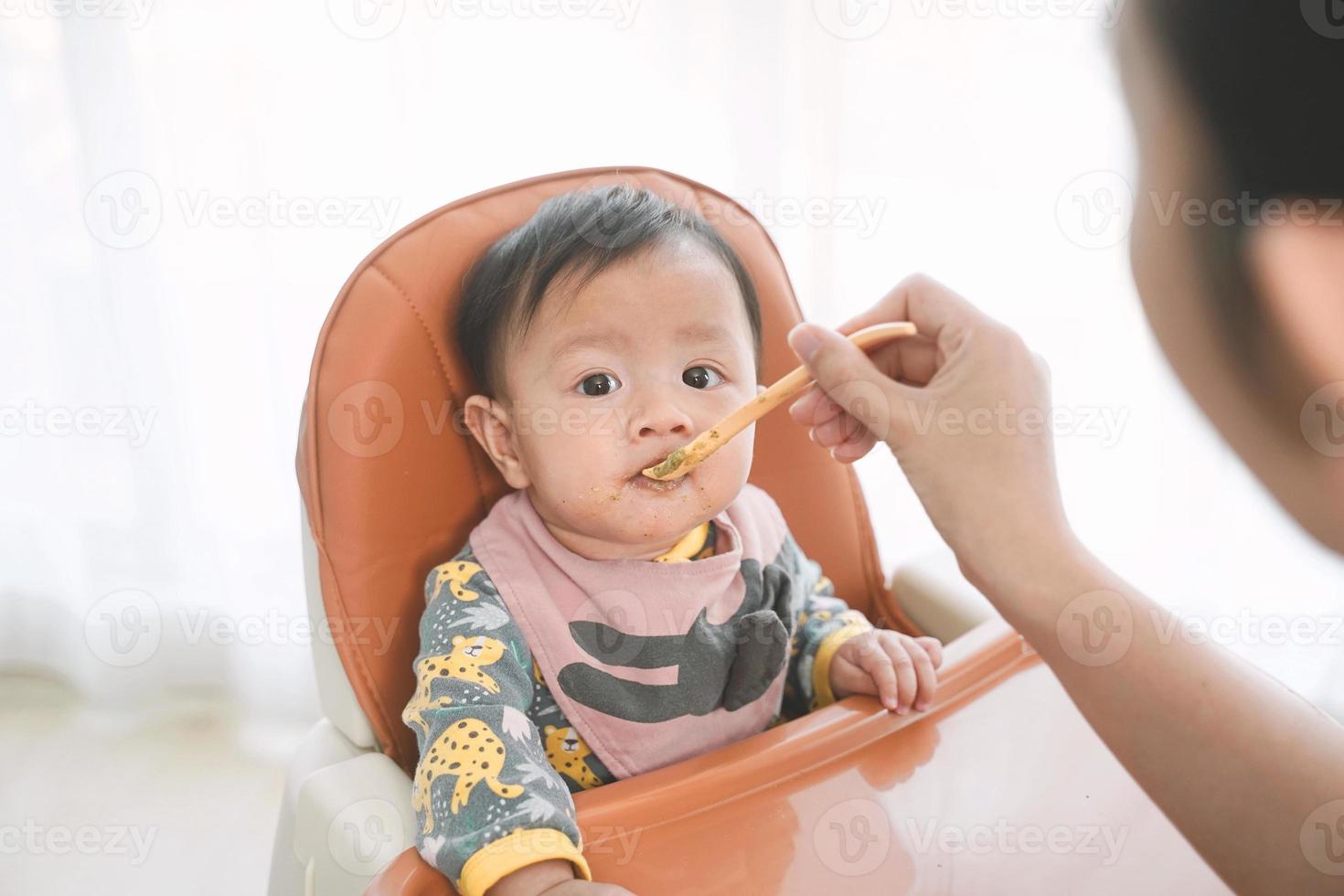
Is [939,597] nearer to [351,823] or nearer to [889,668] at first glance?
[889,668]

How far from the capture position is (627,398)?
38.5 inches

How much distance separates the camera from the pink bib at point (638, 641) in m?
0.99

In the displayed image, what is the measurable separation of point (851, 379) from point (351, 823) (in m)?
0.55

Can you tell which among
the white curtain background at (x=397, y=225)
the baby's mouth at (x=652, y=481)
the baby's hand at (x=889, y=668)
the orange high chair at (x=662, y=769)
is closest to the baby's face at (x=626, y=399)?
the baby's mouth at (x=652, y=481)

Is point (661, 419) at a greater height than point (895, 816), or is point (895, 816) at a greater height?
point (661, 419)

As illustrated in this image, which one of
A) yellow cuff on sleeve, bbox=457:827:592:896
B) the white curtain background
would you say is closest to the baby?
yellow cuff on sleeve, bbox=457:827:592:896

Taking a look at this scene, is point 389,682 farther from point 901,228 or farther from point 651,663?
point 901,228

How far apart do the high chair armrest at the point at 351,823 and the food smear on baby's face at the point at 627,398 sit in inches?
11.4

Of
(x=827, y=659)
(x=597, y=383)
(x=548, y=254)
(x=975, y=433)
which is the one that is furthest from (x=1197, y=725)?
(x=548, y=254)

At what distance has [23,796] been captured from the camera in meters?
1.72

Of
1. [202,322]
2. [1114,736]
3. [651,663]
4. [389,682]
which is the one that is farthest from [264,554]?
[1114,736]

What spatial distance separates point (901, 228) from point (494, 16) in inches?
29.5

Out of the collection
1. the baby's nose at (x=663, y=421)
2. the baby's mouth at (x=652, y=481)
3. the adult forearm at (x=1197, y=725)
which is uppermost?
the baby's nose at (x=663, y=421)

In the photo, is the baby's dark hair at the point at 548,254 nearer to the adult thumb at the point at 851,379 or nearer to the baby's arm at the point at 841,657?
the adult thumb at the point at 851,379
